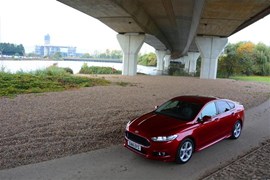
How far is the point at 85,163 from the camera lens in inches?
215

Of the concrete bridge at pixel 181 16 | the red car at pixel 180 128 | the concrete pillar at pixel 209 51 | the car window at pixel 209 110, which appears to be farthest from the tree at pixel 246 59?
the car window at pixel 209 110

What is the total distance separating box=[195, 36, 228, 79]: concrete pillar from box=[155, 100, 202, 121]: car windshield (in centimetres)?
2961

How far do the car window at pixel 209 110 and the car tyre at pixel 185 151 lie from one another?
85cm

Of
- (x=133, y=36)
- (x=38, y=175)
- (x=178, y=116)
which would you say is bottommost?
(x=38, y=175)

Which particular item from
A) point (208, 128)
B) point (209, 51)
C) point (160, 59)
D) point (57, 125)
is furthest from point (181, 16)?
point (160, 59)

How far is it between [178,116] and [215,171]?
154 cm

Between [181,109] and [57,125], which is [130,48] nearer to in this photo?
[57,125]

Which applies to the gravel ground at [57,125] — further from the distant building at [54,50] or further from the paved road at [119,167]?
the distant building at [54,50]

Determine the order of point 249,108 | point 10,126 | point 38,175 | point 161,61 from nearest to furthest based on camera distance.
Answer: point 38,175, point 10,126, point 249,108, point 161,61

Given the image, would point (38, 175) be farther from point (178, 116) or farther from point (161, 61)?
point (161, 61)

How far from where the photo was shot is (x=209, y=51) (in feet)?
115

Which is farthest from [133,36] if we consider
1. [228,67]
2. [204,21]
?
[228,67]

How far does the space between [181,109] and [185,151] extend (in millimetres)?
1191

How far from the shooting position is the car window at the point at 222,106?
6984 millimetres
